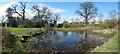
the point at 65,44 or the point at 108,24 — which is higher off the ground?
the point at 108,24

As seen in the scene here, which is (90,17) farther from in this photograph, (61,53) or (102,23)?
(61,53)

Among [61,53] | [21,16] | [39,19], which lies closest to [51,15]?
[39,19]

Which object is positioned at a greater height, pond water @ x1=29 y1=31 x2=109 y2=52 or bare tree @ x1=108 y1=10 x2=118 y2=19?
bare tree @ x1=108 y1=10 x2=118 y2=19

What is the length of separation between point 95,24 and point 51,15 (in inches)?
260

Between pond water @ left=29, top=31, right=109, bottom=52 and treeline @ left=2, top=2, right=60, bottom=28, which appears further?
treeline @ left=2, top=2, right=60, bottom=28

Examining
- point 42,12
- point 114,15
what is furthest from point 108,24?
point 42,12

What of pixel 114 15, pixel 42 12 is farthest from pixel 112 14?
pixel 42 12

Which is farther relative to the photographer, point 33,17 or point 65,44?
point 33,17

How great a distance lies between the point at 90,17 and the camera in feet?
69.4

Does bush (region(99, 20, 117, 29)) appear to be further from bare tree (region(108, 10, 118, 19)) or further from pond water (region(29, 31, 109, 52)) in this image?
pond water (region(29, 31, 109, 52))

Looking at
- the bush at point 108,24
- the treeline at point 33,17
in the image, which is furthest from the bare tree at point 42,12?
the bush at point 108,24

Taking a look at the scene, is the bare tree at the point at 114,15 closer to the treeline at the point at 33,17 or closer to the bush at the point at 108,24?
the bush at the point at 108,24

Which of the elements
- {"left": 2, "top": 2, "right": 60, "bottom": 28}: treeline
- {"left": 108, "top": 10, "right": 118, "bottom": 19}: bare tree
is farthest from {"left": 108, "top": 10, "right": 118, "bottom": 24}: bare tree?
{"left": 2, "top": 2, "right": 60, "bottom": 28}: treeline

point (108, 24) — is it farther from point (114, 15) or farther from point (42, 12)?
point (42, 12)
